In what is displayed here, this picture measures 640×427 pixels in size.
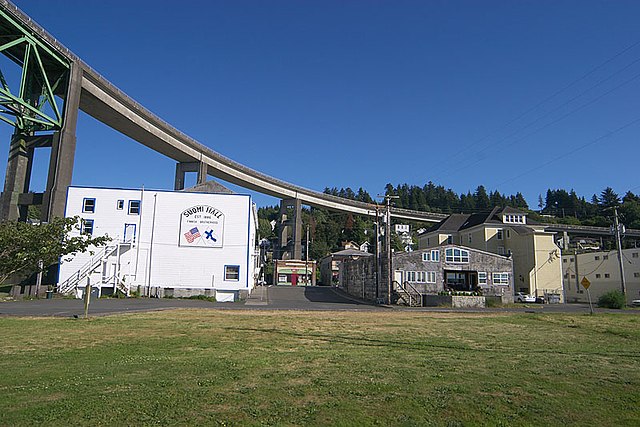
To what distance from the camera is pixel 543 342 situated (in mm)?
15961

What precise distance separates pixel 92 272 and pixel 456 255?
34.6 meters

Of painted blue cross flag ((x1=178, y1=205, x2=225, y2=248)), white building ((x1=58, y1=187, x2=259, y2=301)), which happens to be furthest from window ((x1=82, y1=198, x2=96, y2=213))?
painted blue cross flag ((x1=178, y1=205, x2=225, y2=248))

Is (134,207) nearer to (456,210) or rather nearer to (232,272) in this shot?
(232,272)

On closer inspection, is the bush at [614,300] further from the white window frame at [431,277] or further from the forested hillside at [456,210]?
the forested hillside at [456,210]

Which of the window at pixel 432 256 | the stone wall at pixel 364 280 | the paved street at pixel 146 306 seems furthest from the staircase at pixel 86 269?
the window at pixel 432 256

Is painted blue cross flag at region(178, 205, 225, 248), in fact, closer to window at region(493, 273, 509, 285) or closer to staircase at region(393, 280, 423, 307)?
staircase at region(393, 280, 423, 307)

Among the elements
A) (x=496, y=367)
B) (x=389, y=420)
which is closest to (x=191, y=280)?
(x=496, y=367)

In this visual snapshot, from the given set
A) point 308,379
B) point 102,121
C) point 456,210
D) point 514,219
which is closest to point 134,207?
point 102,121

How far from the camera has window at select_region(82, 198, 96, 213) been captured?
4391 centimetres

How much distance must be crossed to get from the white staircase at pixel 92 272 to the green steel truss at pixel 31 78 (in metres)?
13.2

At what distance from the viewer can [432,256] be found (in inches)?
1821

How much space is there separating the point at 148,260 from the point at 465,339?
113 ft

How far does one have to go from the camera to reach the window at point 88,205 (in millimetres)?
43906

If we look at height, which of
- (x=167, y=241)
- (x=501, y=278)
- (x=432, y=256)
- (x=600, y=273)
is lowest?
(x=501, y=278)
